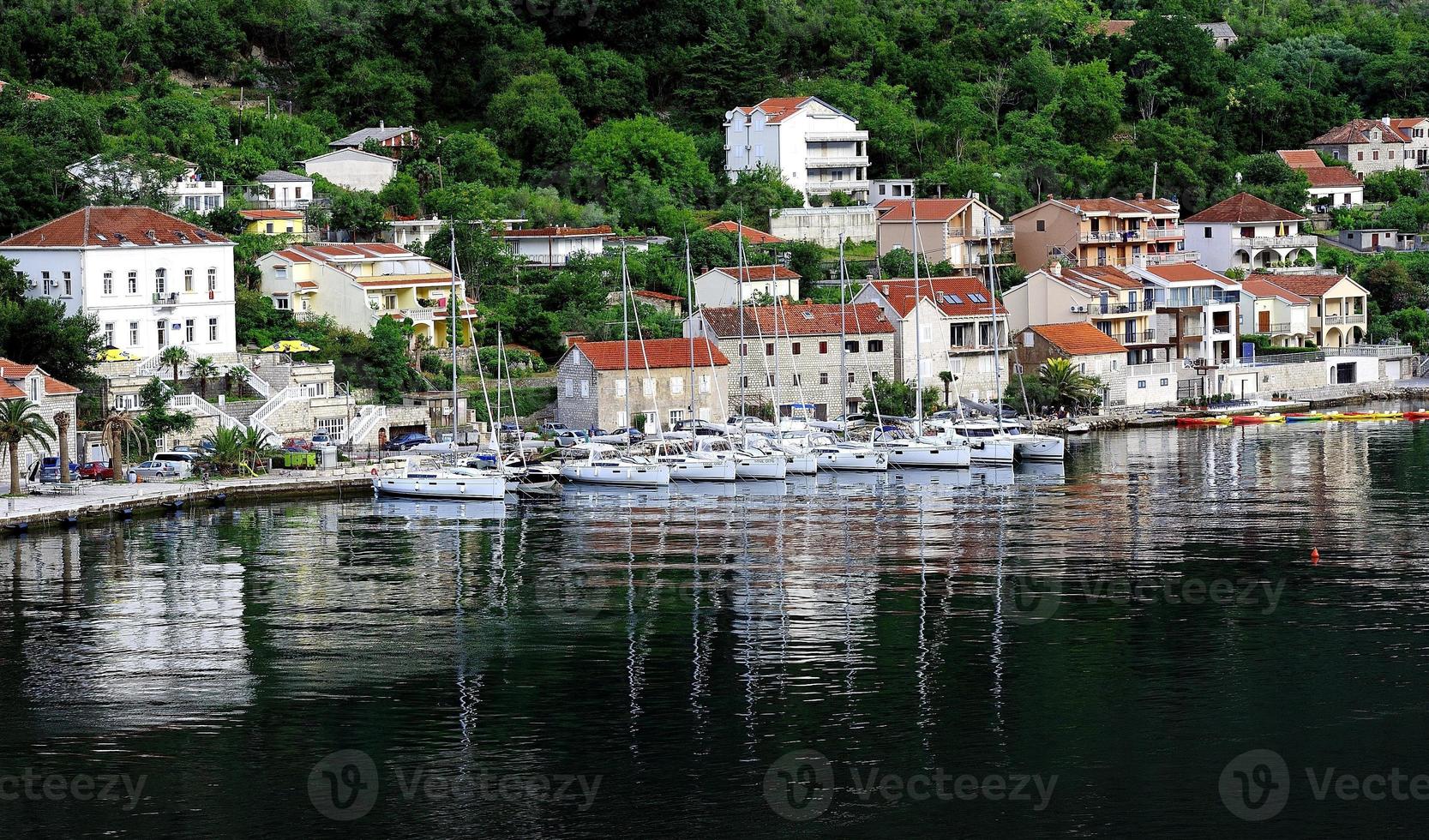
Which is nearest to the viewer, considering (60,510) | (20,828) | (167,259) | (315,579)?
(20,828)

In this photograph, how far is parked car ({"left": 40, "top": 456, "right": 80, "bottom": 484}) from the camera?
46.8 meters

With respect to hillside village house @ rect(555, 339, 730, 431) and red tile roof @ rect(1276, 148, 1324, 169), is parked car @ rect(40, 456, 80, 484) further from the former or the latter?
red tile roof @ rect(1276, 148, 1324, 169)

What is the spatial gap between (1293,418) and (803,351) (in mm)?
15513

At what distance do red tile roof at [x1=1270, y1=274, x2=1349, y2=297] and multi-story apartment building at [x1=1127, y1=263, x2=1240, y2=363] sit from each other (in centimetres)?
423

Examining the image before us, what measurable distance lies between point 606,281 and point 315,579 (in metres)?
28.6

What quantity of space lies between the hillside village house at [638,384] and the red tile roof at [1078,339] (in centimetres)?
1138

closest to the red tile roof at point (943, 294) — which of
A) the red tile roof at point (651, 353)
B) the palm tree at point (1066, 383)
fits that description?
the palm tree at point (1066, 383)

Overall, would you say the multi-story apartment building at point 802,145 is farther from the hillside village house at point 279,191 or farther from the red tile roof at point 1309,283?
the hillside village house at point 279,191

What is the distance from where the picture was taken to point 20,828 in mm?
24734

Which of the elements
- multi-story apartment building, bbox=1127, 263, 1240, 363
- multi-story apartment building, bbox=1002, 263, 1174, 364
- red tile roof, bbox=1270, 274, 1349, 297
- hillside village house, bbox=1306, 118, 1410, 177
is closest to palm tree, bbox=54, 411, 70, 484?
multi-story apartment building, bbox=1002, 263, 1174, 364

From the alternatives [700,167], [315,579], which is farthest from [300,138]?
[315,579]

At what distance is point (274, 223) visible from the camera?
65000 millimetres

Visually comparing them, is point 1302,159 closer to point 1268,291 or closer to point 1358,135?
point 1358,135

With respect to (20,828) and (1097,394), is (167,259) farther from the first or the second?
(20,828)
